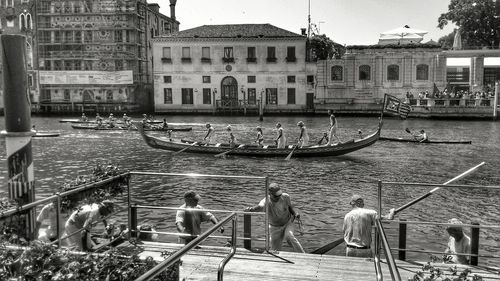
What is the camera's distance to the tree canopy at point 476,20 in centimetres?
6116

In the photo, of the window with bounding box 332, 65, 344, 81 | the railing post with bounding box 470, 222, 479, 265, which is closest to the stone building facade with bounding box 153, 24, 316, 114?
the window with bounding box 332, 65, 344, 81

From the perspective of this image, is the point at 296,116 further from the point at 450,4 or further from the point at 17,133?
the point at 17,133

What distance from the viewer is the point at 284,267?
6.64 metres

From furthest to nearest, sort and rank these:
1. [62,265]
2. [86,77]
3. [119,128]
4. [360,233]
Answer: [86,77], [119,128], [360,233], [62,265]

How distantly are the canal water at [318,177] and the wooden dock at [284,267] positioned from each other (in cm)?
396

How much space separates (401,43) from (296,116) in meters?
14.0

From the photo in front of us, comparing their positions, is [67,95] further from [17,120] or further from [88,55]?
[17,120]

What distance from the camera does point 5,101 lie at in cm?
527

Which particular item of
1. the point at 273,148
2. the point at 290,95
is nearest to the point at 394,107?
the point at 273,148

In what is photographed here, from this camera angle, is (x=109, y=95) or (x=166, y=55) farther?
(x=109, y=95)

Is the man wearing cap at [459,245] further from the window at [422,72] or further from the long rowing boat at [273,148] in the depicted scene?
the window at [422,72]

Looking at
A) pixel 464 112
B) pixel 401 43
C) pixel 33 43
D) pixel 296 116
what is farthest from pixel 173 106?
→ pixel 464 112

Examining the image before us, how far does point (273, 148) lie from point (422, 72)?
3552cm

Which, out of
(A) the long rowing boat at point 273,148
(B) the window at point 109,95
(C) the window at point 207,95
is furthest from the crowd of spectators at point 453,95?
(B) the window at point 109,95
